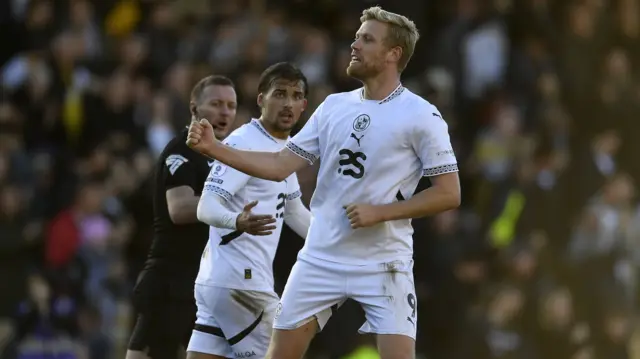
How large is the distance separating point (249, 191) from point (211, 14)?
9.44 meters

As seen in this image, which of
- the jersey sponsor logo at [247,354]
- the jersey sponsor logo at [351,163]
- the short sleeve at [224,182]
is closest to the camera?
the jersey sponsor logo at [351,163]

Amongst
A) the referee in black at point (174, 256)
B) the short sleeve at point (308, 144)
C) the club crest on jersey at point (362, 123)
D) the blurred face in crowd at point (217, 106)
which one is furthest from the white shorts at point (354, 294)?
the blurred face in crowd at point (217, 106)

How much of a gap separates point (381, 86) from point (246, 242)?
5.10 ft

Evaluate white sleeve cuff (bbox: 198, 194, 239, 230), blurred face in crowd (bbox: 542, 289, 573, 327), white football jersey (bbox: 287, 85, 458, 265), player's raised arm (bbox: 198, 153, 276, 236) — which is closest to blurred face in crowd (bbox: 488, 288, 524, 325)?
blurred face in crowd (bbox: 542, 289, 573, 327)

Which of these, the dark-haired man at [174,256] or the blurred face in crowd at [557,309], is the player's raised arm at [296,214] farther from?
the blurred face in crowd at [557,309]

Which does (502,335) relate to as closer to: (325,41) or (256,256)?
(325,41)

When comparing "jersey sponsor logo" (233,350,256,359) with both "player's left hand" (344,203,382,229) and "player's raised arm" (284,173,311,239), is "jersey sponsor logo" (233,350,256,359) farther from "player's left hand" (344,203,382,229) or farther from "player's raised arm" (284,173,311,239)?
"player's left hand" (344,203,382,229)

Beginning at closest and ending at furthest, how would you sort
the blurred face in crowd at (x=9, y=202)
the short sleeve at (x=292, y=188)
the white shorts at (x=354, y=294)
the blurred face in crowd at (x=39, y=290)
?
1. the white shorts at (x=354, y=294)
2. the short sleeve at (x=292, y=188)
3. the blurred face in crowd at (x=39, y=290)
4. the blurred face in crowd at (x=9, y=202)

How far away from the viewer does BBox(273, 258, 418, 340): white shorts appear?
8.38m

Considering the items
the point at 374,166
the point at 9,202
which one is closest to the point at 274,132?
the point at 374,166

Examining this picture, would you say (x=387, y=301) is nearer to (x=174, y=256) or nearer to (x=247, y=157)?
(x=247, y=157)

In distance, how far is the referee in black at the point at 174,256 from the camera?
10000 mm

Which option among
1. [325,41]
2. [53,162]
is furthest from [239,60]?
[53,162]

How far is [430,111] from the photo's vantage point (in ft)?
27.8
